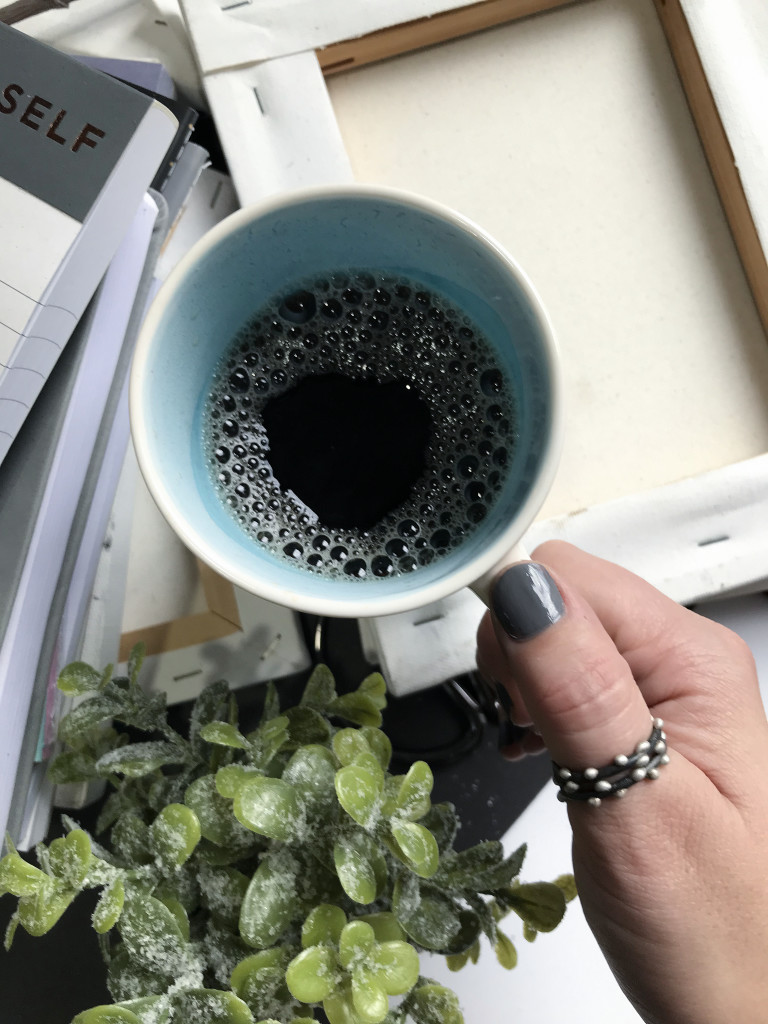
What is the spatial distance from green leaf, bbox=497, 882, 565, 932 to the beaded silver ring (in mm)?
47

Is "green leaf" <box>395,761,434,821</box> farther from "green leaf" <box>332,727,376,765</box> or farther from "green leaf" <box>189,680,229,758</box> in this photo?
"green leaf" <box>189,680,229,758</box>

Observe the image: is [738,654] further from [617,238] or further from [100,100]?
[100,100]

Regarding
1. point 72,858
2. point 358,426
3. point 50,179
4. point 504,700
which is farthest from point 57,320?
point 504,700

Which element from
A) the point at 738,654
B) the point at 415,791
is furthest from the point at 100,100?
the point at 738,654

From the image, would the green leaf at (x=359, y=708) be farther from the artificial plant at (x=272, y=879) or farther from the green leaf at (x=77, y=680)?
the green leaf at (x=77, y=680)

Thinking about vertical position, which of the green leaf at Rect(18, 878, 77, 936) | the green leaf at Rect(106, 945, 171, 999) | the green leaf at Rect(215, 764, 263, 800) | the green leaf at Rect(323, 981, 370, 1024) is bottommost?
the green leaf at Rect(323, 981, 370, 1024)

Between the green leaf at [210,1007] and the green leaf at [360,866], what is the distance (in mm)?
61

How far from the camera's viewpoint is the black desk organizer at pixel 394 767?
0.55 m

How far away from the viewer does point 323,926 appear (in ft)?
1.02

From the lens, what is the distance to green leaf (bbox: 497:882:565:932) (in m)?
0.35

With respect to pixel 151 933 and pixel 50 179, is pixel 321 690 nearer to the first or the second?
pixel 151 933

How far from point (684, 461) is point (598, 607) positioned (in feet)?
0.48

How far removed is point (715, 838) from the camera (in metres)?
0.37

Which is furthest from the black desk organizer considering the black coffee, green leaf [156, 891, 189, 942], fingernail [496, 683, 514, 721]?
green leaf [156, 891, 189, 942]
